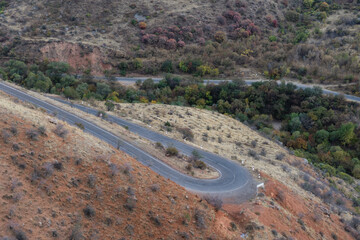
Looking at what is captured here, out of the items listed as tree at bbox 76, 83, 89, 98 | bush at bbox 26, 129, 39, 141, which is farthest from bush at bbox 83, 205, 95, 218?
tree at bbox 76, 83, 89, 98

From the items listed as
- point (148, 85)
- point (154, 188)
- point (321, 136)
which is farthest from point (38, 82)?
point (321, 136)

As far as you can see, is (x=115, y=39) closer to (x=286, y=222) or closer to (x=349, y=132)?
(x=349, y=132)

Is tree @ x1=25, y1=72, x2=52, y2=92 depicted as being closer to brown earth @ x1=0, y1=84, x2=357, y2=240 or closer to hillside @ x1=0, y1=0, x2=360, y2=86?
hillside @ x1=0, y1=0, x2=360, y2=86

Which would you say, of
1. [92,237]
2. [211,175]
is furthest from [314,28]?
[92,237]

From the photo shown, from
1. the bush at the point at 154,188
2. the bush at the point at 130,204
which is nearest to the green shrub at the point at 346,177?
the bush at the point at 154,188

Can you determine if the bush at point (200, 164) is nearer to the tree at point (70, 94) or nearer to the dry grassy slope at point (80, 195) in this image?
the dry grassy slope at point (80, 195)

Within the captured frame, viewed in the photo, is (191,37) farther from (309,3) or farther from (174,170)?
(174,170)
